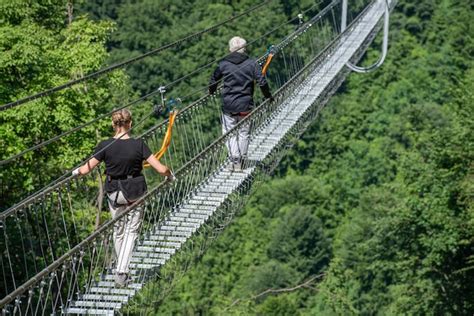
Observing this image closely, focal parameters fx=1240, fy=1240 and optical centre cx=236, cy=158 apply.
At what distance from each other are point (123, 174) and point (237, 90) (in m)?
3.77

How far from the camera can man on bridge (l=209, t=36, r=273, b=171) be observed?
14.1 m

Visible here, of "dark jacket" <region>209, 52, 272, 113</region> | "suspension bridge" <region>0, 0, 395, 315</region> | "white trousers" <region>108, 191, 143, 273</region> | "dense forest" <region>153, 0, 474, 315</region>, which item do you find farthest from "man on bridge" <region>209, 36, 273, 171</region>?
"dense forest" <region>153, 0, 474, 315</region>

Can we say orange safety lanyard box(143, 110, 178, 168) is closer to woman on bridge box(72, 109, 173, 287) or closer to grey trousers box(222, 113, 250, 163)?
woman on bridge box(72, 109, 173, 287)

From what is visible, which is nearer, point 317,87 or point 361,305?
point 317,87

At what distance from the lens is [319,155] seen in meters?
71.4

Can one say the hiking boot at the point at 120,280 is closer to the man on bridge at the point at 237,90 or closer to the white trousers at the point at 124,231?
the white trousers at the point at 124,231

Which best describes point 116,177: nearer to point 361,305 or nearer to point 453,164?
point 453,164

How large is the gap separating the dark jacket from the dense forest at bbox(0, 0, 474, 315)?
9.95ft

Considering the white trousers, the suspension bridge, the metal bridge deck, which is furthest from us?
the white trousers

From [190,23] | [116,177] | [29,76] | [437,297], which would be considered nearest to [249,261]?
[190,23]

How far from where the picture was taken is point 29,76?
22.1 meters

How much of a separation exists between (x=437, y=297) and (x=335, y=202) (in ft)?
125

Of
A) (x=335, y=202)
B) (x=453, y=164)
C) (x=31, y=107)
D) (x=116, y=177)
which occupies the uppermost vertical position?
(x=116, y=177)

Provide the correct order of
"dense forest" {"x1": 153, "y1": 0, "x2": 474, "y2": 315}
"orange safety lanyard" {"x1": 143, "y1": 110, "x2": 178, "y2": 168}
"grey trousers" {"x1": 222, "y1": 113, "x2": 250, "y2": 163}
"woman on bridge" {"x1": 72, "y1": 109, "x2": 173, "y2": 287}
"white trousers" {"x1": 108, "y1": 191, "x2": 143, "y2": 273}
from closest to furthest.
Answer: "woman on bridge" {"x1": 72, "y1": 109, "x2": 173, "y2": 287} < "white trousers" {"x1": 108, "y1": 191, "x2": 143, "y2": 273} < "orange safety lanyard" {"x1": 143, "y1": 110, "x2": 178, "y2": 168} < "grey trousers" {"x1": 222, "y1": 113, "x2": 250, "y2": 163} < "dense forest" {"x1": 153, "y1": 0, "x2": 474, "y2": 315}
